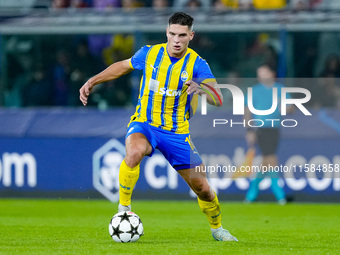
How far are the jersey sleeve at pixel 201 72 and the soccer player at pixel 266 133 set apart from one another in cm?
513

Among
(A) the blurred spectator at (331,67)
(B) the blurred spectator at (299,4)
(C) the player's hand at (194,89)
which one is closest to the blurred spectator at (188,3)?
(B) the blurred spectator at (299,4)

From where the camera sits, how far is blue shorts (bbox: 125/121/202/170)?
25.6 feet

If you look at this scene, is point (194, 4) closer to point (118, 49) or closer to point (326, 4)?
point (118, 49)

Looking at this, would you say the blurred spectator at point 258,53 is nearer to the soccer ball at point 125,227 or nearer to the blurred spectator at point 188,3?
the blurred spectator at point 188,3

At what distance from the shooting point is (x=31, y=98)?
14336mm

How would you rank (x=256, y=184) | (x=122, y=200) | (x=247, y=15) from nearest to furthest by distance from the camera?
(x=122, y=200) → (x=256, y=184) → (x=247, y=15)

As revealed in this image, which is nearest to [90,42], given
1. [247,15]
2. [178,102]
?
[247,15]

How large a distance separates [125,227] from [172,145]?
0.88 metres

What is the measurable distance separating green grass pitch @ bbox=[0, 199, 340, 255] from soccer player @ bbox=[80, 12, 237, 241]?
0.49m

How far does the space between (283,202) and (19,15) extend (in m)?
5.37

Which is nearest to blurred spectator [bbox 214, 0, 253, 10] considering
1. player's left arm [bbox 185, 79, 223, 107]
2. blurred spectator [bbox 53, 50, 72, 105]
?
blurred spectator [bbox 53, 50, 72, 105]

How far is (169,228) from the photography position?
9562 millimetres

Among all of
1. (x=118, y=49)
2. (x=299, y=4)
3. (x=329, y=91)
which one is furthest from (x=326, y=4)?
(x=118, y=49)

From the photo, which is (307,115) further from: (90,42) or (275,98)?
(90,42)
